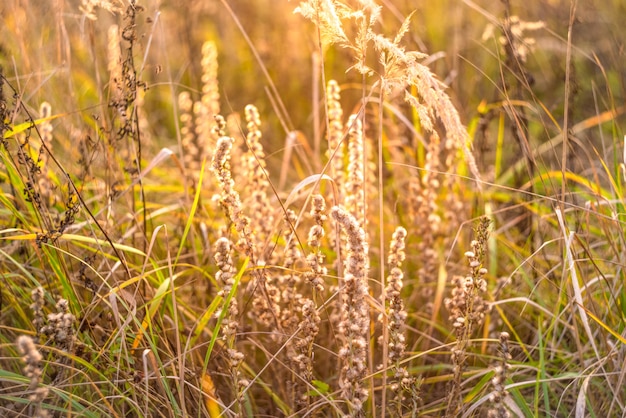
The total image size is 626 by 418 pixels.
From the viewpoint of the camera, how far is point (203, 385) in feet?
5.75

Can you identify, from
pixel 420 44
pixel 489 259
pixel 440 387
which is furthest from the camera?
pixel 420 44

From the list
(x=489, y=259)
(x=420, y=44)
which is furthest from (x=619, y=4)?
(x=489, y=259)

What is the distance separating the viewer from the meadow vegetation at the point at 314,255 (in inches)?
62.7

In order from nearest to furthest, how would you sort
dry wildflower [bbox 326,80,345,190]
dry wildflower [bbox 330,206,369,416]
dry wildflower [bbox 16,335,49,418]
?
dry wildflower [bbox 16,335,49,418] → dry wildflower [bbox 330,206,369,416] → dry wildflower [bbox 326,80,345,190]

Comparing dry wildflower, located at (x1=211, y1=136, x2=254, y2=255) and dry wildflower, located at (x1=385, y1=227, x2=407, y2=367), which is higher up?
dry wildflower, located at (x1=211, y1=136, x2=254, y2=255)

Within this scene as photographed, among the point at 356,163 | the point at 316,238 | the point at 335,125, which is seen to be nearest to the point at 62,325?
the point at 316,238

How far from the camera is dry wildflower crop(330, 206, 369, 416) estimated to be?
4.46ft

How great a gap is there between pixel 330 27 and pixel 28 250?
4.58 feet

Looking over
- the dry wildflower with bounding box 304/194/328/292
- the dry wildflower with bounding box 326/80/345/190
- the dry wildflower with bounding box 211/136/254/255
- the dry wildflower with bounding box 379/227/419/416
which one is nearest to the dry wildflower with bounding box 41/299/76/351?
the dry wildflower with bounding box 211/136/254/255

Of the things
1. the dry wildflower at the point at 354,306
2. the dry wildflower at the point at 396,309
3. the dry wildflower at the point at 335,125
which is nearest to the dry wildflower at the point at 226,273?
the dry wildflower at the point at 354,306

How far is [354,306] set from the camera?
57.0 inches

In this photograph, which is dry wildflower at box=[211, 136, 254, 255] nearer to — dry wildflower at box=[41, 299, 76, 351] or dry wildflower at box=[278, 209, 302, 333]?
dry wildflower at box=[278, 209, 302, 333]

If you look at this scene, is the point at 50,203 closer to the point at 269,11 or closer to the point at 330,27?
the point at 330,27

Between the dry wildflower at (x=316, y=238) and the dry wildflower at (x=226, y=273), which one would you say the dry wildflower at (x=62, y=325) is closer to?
the dry wildflower at (x=226, y=273)
